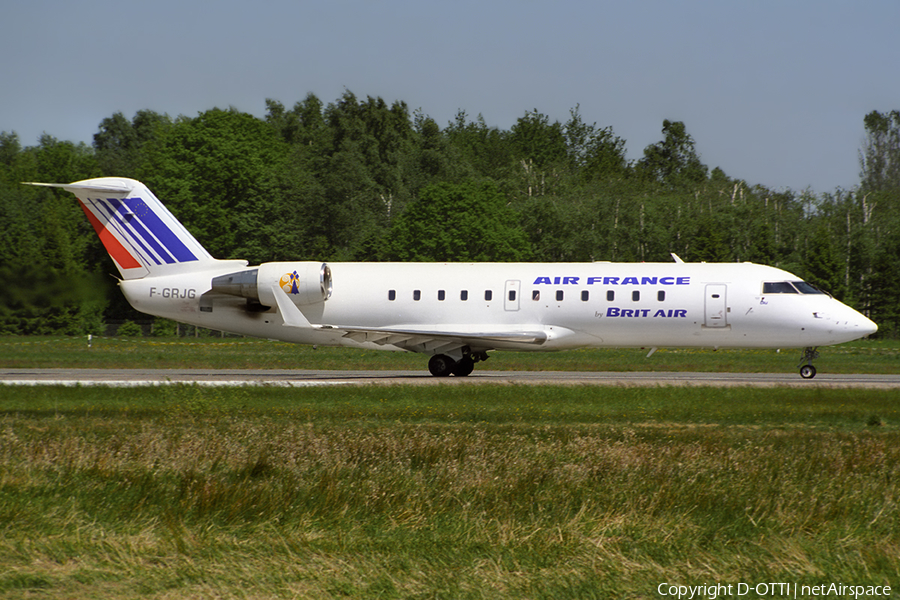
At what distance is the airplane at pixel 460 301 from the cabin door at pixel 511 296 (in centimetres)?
3

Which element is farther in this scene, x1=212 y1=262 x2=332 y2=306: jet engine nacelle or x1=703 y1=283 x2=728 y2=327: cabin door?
A: x1=212 y1=262 x2=332 y2=306: jet engine nacelle

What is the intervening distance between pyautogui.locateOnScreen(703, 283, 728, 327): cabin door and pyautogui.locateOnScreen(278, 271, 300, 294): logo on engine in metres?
12.0

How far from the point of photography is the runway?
2530 cm

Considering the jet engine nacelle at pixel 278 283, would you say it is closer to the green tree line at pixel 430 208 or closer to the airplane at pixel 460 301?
the airplane at pixel 460 301

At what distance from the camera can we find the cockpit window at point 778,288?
2802 centimetres

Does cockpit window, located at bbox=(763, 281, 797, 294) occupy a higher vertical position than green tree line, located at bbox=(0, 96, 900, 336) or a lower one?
lower

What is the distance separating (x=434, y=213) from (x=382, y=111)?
113 ft

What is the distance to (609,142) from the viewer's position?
110625mm

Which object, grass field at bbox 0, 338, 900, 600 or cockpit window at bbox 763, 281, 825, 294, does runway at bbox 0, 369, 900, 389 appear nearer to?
cockpit window at bbox 763, 281, 825, 294
